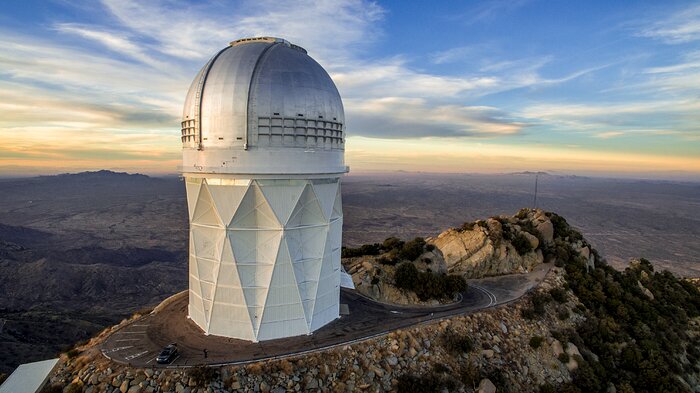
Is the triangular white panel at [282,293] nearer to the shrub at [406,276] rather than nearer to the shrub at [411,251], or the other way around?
the shrub at [406,276]

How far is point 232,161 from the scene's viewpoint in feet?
86.1

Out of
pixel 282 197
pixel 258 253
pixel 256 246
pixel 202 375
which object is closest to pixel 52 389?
pixel 202 375

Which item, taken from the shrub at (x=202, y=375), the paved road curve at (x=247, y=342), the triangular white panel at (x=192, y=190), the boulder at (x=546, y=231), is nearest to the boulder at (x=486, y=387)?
the paved road curve at (x=247, y=342)

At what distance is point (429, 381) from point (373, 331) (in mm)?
5803

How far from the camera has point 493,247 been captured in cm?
4478

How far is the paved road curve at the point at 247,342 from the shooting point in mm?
25156

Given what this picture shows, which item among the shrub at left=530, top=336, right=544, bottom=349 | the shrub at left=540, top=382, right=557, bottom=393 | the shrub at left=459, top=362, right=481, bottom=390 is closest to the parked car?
the shrub at left=459, top=362, right=481, bottom=390

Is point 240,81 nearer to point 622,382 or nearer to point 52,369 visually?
point 52,369

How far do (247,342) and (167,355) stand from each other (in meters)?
5.31

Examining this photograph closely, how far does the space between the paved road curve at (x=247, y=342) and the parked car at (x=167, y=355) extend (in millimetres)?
377

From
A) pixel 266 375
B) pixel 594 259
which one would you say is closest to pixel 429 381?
pixel 266 375

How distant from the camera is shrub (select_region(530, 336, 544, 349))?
97.3 ft

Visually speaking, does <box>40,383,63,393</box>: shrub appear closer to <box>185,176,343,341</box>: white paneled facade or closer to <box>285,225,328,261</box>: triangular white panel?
<box>185,176,343,341</box>: white paneled facade

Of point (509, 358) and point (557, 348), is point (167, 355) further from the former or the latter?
point (557, 348)
